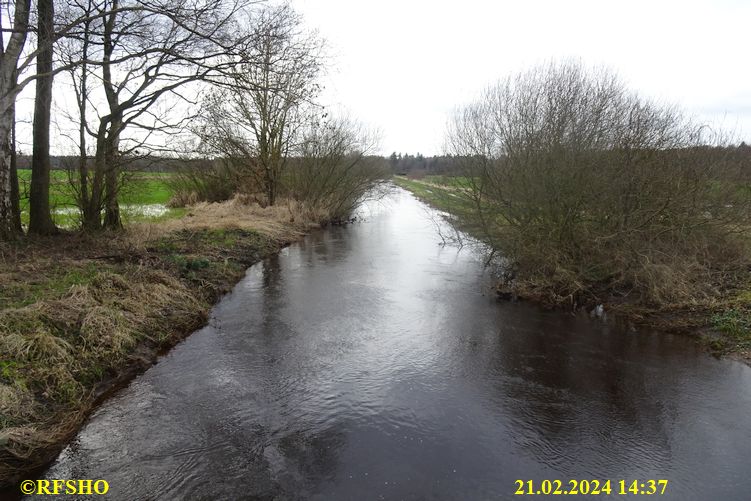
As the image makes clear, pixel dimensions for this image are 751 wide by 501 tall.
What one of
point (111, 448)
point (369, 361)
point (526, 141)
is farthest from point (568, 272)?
point (111, 448)

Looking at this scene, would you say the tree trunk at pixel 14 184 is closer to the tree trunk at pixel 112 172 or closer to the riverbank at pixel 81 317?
the riverbank at pixel 81 317

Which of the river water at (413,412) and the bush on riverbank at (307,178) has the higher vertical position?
the bush on riverbank at (307,178)

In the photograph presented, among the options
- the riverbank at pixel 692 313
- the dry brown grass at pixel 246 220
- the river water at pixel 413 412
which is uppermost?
the dry brown grass at pixel 246 220

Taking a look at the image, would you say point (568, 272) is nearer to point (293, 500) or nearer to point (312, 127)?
point (293, 500)

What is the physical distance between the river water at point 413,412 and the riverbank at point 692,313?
0.47 meters

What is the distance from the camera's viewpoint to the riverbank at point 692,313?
28.4 ft

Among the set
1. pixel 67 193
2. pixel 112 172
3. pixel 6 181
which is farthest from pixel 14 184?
pixel 112 172

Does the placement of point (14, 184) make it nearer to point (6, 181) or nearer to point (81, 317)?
point (6, 181)

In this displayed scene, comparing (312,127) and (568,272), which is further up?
(312,127)

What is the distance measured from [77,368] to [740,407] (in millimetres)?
9139

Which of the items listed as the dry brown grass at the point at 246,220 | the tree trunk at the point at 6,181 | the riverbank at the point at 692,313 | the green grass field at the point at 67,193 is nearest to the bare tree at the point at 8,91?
the tree trunk at the point at 6,181

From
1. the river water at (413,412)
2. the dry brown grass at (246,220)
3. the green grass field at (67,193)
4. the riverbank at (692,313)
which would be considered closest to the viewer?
the river water at (413,412)

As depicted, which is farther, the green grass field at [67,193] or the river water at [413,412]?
the green grass field at [67,193]

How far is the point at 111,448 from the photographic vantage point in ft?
17.0
